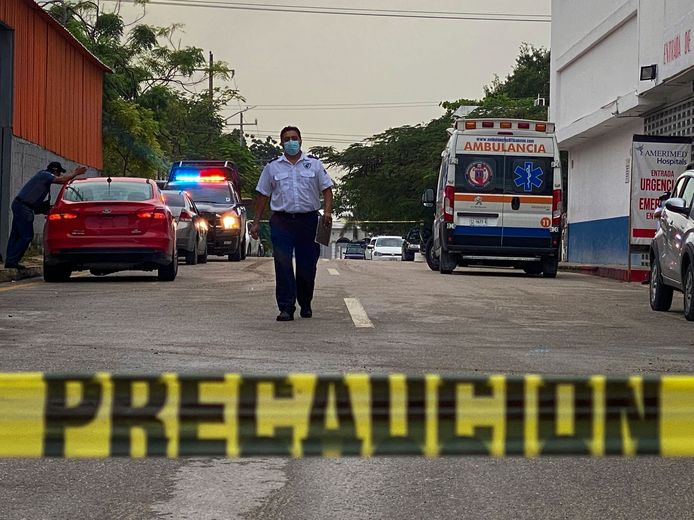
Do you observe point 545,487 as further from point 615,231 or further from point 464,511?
point 615,231

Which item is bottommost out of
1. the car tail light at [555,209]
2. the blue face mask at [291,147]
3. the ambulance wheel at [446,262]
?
the ambulance wheel at [446,262]

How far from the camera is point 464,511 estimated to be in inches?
187

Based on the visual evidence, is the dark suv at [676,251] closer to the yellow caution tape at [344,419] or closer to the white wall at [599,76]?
the yellow caution tape at [344,419]

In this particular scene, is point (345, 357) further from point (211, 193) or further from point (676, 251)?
point (211, 193)

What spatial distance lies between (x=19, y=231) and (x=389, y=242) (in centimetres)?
3709

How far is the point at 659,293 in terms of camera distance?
14.3 m

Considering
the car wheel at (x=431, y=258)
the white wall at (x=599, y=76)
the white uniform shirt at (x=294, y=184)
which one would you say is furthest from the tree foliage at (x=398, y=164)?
the white uniform shirt at (x=294, y=184)

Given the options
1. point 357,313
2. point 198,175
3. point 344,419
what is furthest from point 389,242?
point 344,419

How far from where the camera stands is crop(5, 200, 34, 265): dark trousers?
18.2 metres

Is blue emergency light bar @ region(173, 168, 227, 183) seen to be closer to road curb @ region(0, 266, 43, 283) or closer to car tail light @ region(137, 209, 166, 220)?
road curb @ region(0, 266, 43, 283)

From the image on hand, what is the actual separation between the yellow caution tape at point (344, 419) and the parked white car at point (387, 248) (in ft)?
164

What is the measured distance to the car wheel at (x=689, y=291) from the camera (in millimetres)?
12750

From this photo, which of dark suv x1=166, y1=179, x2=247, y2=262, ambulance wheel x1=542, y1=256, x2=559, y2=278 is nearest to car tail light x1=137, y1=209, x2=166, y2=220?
ambulance wheel x1=542, y1=256, x2=559, y2=278

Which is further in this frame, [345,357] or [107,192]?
[107,192]
